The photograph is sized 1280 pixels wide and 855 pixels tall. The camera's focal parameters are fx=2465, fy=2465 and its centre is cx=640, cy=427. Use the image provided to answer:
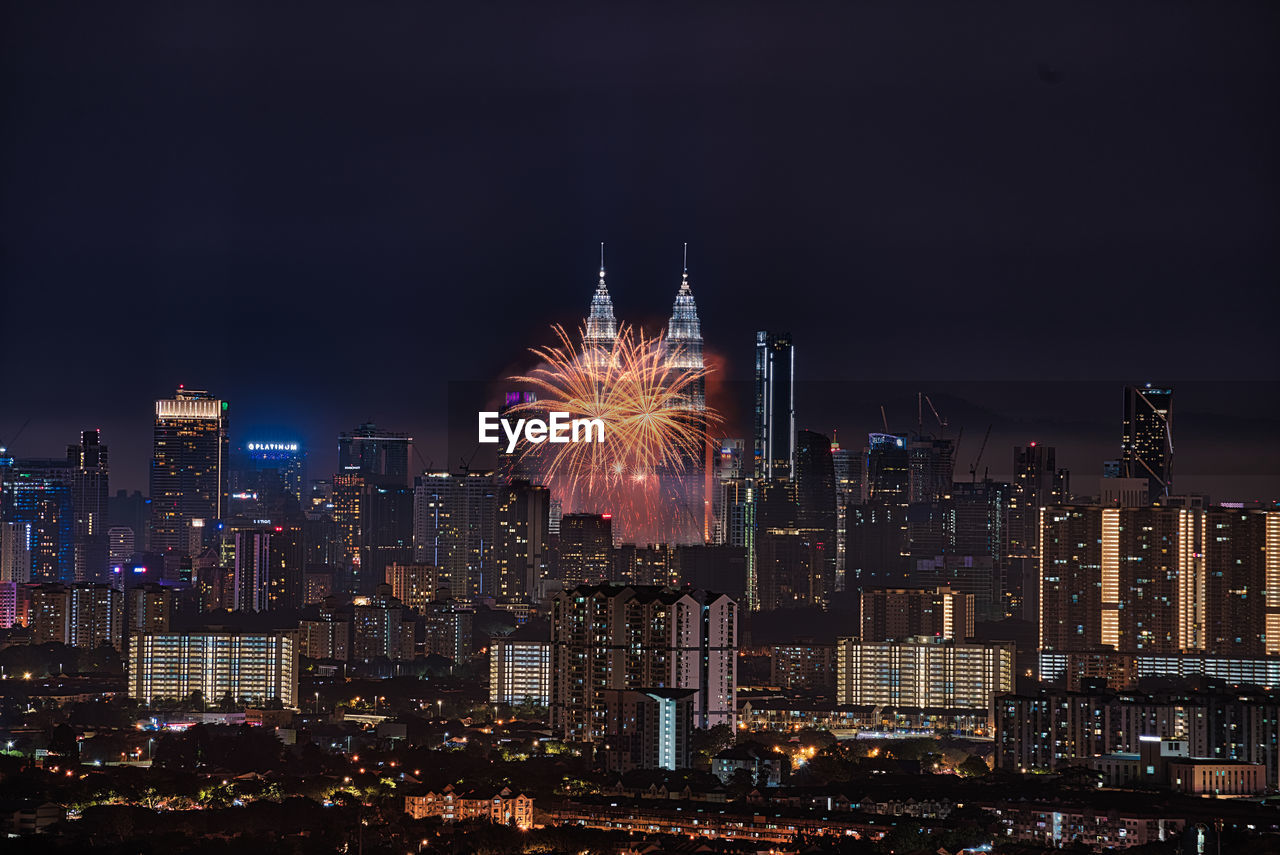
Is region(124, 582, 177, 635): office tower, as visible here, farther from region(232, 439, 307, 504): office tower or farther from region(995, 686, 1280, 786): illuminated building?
region(995, 686, 1280, 786): illuminated building

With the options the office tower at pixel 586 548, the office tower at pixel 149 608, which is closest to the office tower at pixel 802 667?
the office tower at pixel 586 548

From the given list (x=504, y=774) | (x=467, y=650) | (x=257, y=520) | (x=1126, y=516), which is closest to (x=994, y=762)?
(x=504, y=774)

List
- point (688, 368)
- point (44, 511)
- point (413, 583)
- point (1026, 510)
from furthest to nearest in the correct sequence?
point (44, 511) → point (413, 583) → point (1026, 510) → point (688, 368)

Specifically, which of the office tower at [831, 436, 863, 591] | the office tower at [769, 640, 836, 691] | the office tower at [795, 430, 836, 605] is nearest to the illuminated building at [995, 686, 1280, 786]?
the office tower at [769, 640, 836, 691]

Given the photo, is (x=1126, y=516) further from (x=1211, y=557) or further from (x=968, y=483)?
(x=968, y=483)

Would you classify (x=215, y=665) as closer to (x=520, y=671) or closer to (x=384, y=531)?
(x=520, y=671)

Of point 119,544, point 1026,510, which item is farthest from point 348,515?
point 1026,510
